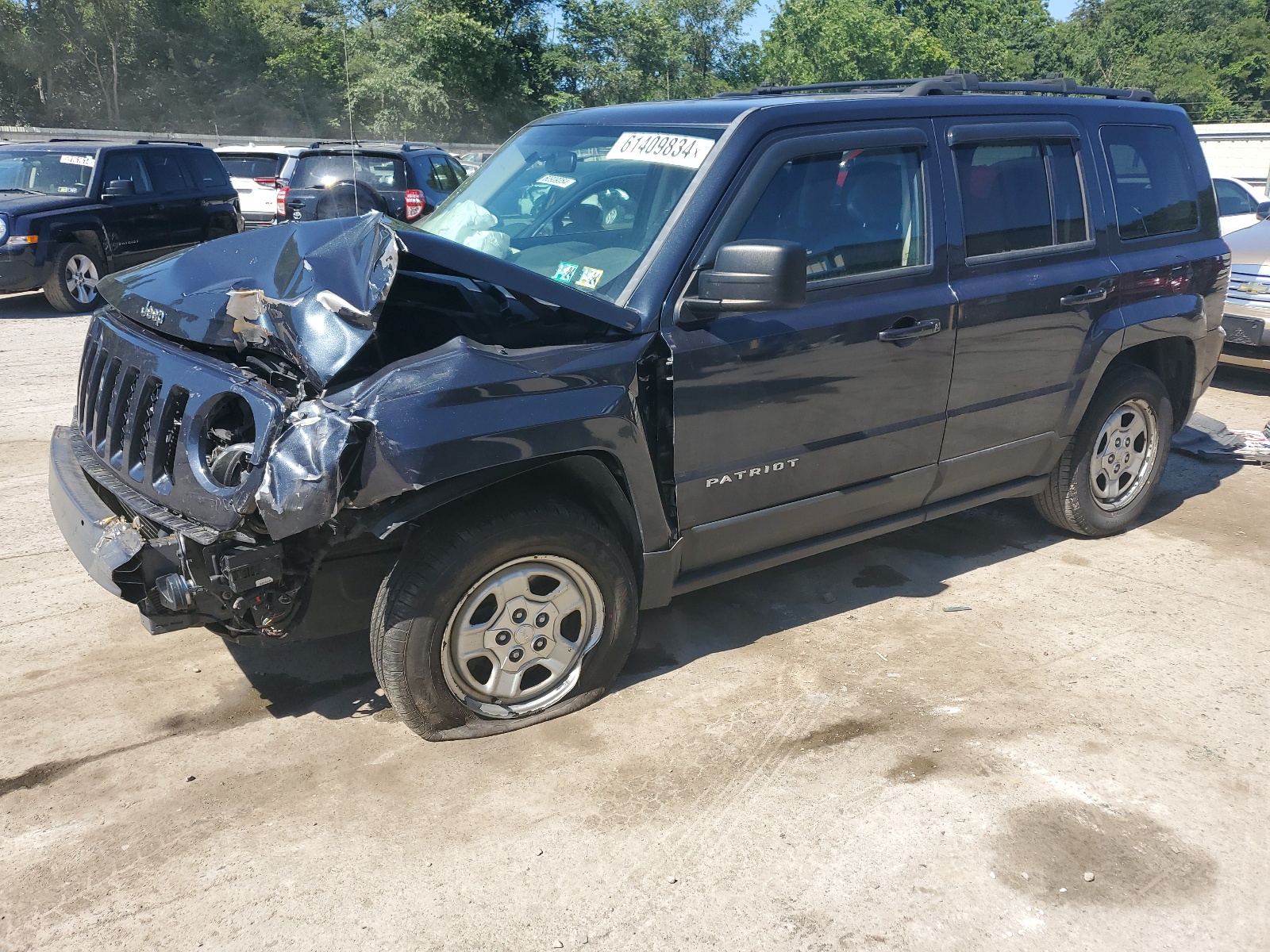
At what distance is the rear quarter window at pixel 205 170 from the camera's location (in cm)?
1284

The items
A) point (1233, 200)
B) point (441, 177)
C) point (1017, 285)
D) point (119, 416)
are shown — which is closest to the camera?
point (119, 416)

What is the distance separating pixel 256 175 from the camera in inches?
712

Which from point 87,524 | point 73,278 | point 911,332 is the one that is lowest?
point 73,278

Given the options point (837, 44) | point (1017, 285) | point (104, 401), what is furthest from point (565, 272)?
point (837, 44)

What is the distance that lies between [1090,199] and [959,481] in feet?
4.59

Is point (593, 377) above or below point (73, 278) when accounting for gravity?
above

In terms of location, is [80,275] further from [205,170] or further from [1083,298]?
[1083,298]

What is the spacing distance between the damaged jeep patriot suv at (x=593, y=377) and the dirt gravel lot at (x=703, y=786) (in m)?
0.40

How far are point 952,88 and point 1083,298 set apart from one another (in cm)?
106

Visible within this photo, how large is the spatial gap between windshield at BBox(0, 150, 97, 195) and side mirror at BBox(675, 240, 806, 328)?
10.7 metres

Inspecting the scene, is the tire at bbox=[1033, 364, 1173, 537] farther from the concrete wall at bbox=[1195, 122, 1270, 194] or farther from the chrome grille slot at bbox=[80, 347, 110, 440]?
the concrete wall at bbox=[1195, 122, 1270, 194]

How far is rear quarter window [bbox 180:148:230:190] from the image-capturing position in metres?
12.8

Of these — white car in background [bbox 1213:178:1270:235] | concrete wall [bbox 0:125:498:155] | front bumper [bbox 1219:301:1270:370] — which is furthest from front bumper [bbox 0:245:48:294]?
white car in background [bbox 1213:178:1270:235]

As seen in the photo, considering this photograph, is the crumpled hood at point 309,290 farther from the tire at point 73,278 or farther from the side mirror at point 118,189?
the side mirror at point 118,189
